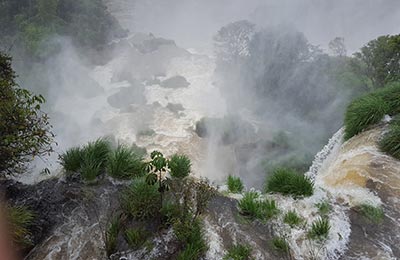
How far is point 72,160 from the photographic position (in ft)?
23.7

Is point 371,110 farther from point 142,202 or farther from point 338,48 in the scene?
point 338,48

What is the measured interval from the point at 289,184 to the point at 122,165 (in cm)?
348

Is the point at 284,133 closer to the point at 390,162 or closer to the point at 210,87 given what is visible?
the point at 210,87

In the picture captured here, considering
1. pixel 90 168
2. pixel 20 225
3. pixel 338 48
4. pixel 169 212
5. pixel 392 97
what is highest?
pixel 338 48

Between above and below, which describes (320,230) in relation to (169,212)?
below

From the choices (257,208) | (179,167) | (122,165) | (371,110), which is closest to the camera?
(257,208)

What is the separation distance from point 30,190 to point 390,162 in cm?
793

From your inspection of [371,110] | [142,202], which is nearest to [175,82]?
[371,110]

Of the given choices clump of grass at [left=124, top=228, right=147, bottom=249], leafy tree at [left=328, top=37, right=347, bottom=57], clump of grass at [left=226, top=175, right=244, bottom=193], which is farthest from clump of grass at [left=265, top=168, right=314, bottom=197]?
→ leafy tree at [left=328, top=37, right=347, bottom=57]

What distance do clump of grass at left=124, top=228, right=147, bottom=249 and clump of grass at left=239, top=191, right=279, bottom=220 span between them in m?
1.97

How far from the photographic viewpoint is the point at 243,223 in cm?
610

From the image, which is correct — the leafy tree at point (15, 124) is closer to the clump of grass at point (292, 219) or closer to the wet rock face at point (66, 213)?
the wet rock face at point (66, 213)

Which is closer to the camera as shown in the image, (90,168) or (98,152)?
(90,168)

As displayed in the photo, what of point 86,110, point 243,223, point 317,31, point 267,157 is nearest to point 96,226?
point 243,223
